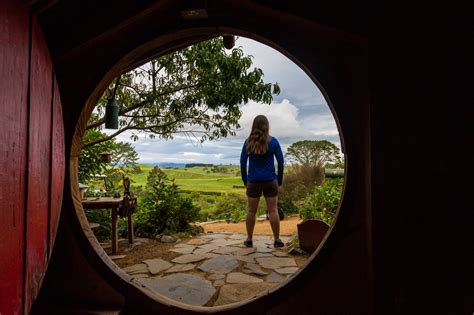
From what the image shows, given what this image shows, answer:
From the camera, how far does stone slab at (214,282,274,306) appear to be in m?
2.72

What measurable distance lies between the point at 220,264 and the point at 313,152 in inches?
259

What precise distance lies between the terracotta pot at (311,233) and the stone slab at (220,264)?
1.12 metres

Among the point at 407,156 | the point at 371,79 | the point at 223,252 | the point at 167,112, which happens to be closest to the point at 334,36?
the point at 371,79

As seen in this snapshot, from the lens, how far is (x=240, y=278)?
3314 mm

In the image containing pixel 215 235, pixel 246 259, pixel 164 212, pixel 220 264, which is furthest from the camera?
pixel 164 212

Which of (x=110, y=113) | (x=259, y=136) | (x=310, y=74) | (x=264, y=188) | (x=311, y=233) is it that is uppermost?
(x=110, y=113)

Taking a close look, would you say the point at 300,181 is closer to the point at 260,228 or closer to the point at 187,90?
the point at 260,228

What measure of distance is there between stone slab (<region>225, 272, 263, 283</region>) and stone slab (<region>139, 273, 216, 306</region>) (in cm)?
27

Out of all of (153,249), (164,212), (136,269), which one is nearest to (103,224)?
(164,212)

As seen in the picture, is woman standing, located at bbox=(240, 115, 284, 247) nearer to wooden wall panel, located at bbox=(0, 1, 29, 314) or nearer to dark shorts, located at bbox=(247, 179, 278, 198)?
dark shorts, located at bbox=(247, 179, 278, 198)

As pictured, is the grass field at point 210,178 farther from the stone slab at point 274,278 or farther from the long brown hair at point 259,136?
the stone slab at point 274,278

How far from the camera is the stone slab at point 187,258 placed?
157 inches

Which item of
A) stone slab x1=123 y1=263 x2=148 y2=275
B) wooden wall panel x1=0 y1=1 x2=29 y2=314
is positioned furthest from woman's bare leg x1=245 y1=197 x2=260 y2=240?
wooden wall panel x1=0 y1=1 x2=29 y2=314

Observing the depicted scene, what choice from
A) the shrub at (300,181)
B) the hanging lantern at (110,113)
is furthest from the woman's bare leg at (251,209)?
the shrub at (300,181)
